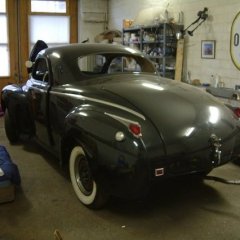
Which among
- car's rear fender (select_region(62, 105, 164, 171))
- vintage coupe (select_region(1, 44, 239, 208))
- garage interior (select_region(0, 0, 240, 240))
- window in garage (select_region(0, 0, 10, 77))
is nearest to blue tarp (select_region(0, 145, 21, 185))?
garage interior (select_region(0, 0, 240, 240))

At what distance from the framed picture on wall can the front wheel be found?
3435 millimetres

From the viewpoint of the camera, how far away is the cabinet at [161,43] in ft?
20.7

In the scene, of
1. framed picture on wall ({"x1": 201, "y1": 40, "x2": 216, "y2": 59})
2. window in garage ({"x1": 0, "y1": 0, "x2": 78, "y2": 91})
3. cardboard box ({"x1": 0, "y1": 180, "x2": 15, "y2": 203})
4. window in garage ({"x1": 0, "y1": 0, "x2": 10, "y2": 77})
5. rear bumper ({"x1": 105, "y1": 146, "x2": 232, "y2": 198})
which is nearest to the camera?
rear bumper ({"x1": 105, "y1": 146, "x2": 232, "y2": 198})

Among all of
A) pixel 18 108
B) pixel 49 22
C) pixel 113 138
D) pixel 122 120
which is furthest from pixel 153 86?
pixel 49 22

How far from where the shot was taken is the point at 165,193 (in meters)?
3.44

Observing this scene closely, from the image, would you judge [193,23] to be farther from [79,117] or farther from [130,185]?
[130,185]

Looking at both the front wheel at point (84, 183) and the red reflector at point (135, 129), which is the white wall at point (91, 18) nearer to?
the front wheel at point (84, 183)

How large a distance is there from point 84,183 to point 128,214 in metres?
0.50

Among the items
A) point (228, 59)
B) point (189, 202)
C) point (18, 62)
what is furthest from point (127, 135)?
Result: point (18, 62)

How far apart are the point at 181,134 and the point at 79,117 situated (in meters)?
0.88

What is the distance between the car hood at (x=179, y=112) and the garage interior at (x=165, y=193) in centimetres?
47

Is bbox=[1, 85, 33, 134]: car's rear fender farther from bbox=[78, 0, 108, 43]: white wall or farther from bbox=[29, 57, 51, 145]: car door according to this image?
bbox=[78, 0, 108, 43]: white wall

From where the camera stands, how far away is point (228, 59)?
548 cm

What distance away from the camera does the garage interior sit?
2.76m
